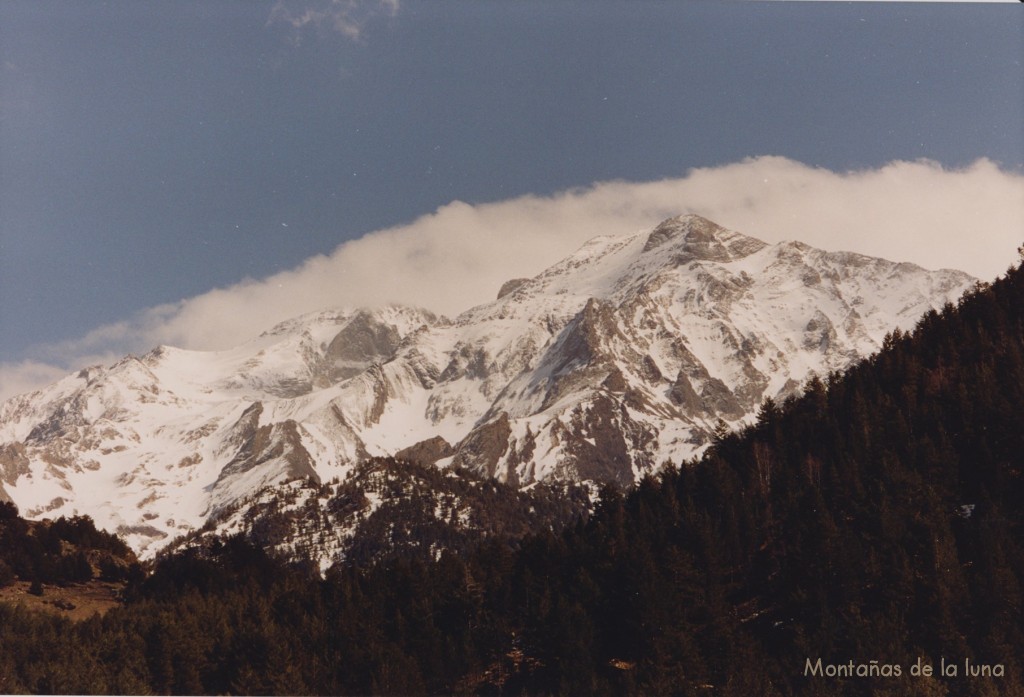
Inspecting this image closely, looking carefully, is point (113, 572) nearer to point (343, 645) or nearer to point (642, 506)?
point (343, 645)

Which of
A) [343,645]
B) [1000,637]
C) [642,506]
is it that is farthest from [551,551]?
[1000,637]

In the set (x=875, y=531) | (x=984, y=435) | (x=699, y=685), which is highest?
(x=984, y=435)

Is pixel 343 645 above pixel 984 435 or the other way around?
the other way around

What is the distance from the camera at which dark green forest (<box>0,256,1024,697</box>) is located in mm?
79000

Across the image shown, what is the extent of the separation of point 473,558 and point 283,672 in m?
43.1

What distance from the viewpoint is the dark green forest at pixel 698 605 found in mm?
79000

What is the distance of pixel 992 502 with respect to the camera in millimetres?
96312

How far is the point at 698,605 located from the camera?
295 feet

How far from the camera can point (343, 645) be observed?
9550 cm

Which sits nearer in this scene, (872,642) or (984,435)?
(872,642)

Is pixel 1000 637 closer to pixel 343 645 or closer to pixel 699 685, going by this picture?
pixel 699 685

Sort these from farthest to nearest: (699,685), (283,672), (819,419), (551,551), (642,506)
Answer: (819,419)
(642,506)
(551,551)
(283,672)
(699,685)

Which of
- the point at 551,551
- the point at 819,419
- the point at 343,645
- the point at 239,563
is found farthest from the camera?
the point at 239,563

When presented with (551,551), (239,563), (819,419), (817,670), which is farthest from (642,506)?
(239,563)
